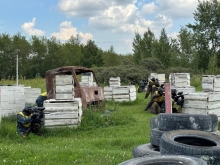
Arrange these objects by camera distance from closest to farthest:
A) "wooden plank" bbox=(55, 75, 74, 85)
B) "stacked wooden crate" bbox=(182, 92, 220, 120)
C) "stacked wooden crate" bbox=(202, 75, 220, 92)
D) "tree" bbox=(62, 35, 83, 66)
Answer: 1. "wooden plank" bbox=(55, 75, 74, 85)
2. "stacked wooden crate" bbox=(182, 92, 220, 120)
3. "stacked wooden crate" bbox=(202, 75, 220, 92)
4. "tree" bbox=(62, 35, 83, 66)

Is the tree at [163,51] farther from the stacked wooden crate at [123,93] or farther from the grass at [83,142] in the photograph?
the grass at [83,142]

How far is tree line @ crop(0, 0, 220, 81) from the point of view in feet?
147

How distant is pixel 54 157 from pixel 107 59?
60761 mm

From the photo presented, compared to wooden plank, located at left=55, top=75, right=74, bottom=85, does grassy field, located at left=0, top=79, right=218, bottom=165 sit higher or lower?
lower

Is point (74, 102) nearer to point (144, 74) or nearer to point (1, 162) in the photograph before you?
point (1, 162)

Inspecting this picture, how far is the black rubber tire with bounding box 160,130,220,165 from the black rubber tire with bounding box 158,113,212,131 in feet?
1.45

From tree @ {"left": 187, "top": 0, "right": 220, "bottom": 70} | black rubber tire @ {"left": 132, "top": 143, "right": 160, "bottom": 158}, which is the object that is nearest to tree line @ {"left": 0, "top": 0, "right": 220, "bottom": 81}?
tree @ {"left": 187, "top": 0, "right": 220, "bottom": 70}

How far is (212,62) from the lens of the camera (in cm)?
4062

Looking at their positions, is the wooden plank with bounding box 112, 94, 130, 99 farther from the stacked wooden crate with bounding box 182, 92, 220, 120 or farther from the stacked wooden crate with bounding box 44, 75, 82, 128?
the stacked wooden crate with bounding box 44, 75, 82, 128

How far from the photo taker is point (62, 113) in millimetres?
10773

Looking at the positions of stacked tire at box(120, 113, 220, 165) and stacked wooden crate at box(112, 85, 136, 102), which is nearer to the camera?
stacked tire at box(120, 113, 220, 165)

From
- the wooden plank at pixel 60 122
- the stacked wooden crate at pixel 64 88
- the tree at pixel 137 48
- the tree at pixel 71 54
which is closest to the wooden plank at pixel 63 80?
the stacked wooden crate at pixel 64 88

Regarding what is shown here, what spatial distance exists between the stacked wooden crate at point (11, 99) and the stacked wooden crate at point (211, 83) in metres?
6.95

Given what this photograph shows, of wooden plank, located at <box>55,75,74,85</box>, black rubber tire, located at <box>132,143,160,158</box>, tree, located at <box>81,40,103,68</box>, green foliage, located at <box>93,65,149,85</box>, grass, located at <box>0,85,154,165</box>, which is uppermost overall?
tree, located at <box>81,40,103,68</box>
